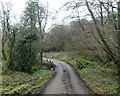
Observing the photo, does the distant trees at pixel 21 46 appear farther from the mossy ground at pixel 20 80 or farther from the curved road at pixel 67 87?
the curved road at pixel 67 87

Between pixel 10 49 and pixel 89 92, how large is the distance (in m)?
20.0

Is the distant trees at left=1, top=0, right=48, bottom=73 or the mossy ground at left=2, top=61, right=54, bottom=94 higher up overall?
the distant trees at left=1, top=0, right=48, bottom=73

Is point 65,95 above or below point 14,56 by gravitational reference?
below

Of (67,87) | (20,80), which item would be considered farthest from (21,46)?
(67,87)

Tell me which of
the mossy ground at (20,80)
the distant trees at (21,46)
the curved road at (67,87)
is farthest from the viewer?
the distant trees at (21,46)

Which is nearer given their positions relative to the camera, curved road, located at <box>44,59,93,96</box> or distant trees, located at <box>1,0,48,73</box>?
curved road, located at <box>44,59,93,96</box>

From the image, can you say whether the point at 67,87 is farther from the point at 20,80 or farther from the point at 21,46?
the point at 21,46

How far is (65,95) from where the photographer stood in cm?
1473

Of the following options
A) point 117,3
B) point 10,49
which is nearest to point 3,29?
point 10,49

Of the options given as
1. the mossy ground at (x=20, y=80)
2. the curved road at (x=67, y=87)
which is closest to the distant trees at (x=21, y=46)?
the mossy ground at (x=20, y=80)

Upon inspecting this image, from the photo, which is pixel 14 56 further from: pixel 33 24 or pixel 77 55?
pixel 77 55

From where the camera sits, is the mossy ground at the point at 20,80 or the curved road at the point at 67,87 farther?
the mossy ground at the point at 20,80

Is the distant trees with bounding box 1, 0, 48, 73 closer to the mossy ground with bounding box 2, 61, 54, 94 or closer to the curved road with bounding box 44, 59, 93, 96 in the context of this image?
the mossy ground with bounding box 2, 61, 54, 94

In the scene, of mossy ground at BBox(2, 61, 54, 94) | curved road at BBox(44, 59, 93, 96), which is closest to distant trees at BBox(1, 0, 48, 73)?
mossy ground at BBox(2, 61, 54, 94)
